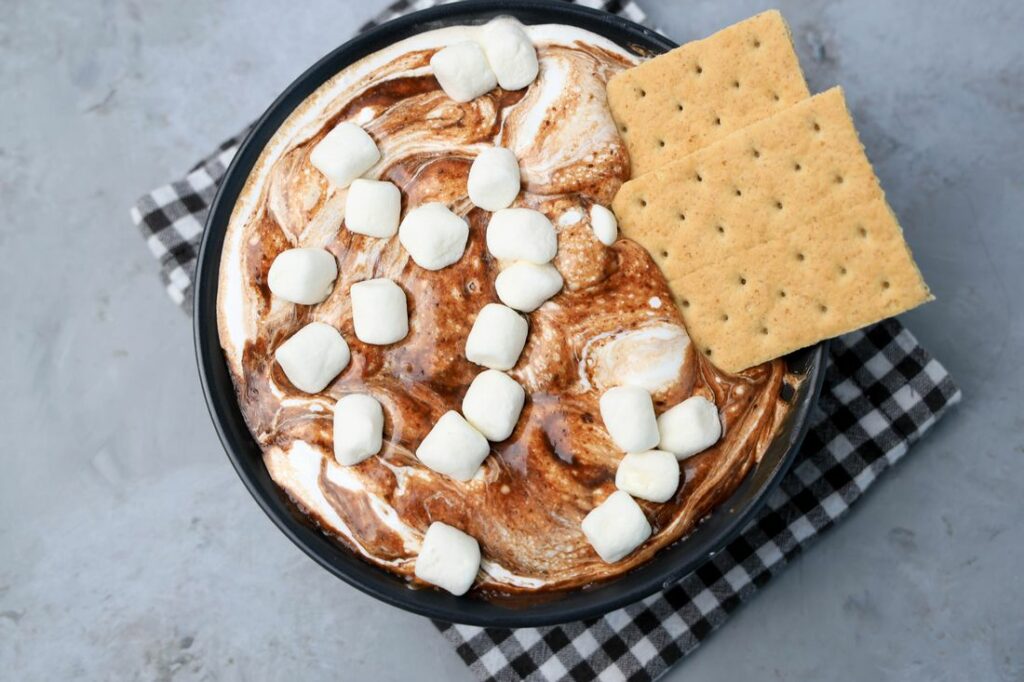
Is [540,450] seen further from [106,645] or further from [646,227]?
[106,645]

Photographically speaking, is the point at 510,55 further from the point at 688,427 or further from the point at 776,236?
the point at 688,427

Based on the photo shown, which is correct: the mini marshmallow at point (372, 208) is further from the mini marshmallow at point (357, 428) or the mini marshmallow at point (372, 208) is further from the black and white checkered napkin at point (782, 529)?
the black and white checkered napkin at point (782, 529)

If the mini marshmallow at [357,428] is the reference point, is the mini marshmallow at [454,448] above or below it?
below

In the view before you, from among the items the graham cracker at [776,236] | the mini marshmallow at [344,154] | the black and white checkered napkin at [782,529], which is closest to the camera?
the graham cracker at [776,236]

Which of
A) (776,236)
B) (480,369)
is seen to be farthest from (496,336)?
(776,236)

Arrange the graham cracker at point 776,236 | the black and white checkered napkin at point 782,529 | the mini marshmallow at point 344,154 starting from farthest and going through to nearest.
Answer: the black and white checkered napkin at point 782,529
the mini marshmallow at point 344,154
the graham cracker at point 776,236

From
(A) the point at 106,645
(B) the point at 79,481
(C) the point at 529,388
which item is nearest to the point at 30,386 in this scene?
(B) the point at 79,481

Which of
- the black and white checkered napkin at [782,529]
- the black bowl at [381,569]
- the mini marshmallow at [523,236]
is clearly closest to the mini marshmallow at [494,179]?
the mini marshmallow at [523,236]

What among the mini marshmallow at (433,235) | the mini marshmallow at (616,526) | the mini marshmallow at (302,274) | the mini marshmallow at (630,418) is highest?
the mini marshmallow at (302,274)
